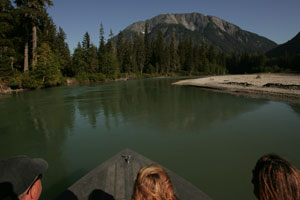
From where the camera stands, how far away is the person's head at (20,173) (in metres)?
1.16

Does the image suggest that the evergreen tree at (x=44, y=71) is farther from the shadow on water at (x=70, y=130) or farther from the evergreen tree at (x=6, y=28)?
the shadow on water at (x=70, y=130)

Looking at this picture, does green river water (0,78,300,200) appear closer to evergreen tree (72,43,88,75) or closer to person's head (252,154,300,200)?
person's head (252,154,300,200)

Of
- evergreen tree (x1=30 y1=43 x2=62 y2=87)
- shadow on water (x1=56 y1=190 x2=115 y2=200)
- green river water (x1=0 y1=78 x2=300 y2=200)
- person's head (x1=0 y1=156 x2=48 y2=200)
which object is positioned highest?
evergreen tree (x1=30 y1=43 x2=62 y2=87)

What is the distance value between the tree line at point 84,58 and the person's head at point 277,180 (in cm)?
3314

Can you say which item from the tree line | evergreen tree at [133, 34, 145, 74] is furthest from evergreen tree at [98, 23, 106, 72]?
evergreen tree at [133, 34, 145, 74]

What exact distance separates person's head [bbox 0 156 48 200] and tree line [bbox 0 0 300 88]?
31.9 meters

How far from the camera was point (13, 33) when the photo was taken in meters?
34.1

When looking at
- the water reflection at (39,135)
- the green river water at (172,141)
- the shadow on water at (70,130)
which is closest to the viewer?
the green river water at (172,141)

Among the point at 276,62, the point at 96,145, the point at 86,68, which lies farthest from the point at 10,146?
the point at 276,62

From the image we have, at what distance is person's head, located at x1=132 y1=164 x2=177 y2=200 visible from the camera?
4.35 ft

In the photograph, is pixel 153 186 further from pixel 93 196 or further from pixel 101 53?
pixel 101 53

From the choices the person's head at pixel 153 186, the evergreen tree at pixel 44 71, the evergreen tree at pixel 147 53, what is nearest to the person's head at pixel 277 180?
the person's head at pixel 153 186

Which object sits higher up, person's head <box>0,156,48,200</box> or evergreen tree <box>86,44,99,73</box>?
evergreen tree <box>86,44,99,73</box>

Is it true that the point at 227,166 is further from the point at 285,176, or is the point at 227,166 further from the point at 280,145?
the point at 285,176
